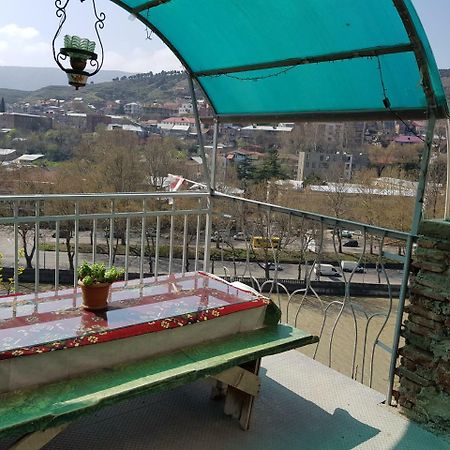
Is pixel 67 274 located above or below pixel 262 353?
below

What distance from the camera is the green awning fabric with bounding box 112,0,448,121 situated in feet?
8.06

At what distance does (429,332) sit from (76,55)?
2.81 metres

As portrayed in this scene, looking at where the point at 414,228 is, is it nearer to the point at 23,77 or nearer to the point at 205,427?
the point at 205,427

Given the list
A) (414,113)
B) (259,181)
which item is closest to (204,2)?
(414,113)

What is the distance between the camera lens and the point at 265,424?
Result: 258cm

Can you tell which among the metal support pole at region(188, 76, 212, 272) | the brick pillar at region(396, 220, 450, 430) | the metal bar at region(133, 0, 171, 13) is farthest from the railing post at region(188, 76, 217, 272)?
the brick pillar at region(396, 220, 450, 430)

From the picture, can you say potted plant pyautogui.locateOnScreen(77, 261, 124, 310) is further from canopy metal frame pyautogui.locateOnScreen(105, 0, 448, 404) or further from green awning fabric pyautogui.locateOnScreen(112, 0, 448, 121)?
green awning fabric pyautogui.locateOnScreen(112, 0, 448, 121)

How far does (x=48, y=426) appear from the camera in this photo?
173 centimetres

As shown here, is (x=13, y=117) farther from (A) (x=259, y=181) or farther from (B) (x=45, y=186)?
(A) (x=259, y=181)

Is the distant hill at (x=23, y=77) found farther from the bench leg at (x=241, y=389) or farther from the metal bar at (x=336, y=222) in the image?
the bench leg at (x=241, y=389)

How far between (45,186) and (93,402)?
962 inches

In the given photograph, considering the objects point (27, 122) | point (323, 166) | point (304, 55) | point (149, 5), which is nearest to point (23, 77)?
point (27, 122)

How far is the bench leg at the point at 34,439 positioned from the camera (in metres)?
1.75

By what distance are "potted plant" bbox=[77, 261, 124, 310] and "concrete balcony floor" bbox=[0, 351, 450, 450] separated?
717 mm
